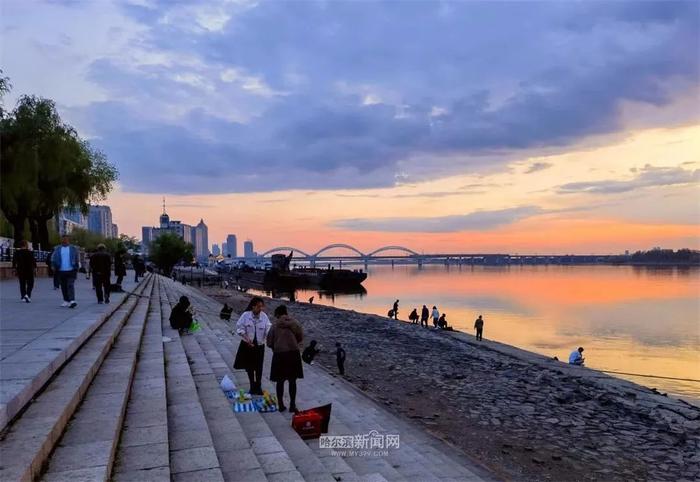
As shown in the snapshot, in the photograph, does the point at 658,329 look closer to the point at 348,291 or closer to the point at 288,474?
the point at 288,474

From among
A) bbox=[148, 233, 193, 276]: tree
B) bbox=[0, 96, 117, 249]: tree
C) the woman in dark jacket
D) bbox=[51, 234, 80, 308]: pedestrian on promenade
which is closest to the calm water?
the woman in dark jacket

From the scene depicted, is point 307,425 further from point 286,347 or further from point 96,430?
point 96,430

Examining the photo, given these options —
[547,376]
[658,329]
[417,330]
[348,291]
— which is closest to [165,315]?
[547,376]

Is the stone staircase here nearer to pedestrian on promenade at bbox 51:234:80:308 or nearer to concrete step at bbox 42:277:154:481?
concrete step at bbox 42:277:154:481

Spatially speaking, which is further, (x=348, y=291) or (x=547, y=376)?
(x=348, y=291)

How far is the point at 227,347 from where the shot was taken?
1232 centimetres

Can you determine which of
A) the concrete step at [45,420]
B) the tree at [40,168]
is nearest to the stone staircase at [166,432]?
the concrete step at [45,420]

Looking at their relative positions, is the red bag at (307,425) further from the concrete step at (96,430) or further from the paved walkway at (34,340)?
the paved walkway at (34,340)

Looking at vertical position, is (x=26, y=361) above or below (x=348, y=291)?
above

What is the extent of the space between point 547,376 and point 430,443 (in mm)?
7952

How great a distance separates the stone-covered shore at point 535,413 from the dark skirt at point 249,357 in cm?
350

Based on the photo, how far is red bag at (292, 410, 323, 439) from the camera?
619cm

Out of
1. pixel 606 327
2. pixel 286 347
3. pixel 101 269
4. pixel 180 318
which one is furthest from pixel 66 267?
pixel 606 327

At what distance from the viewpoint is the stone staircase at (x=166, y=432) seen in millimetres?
3719
